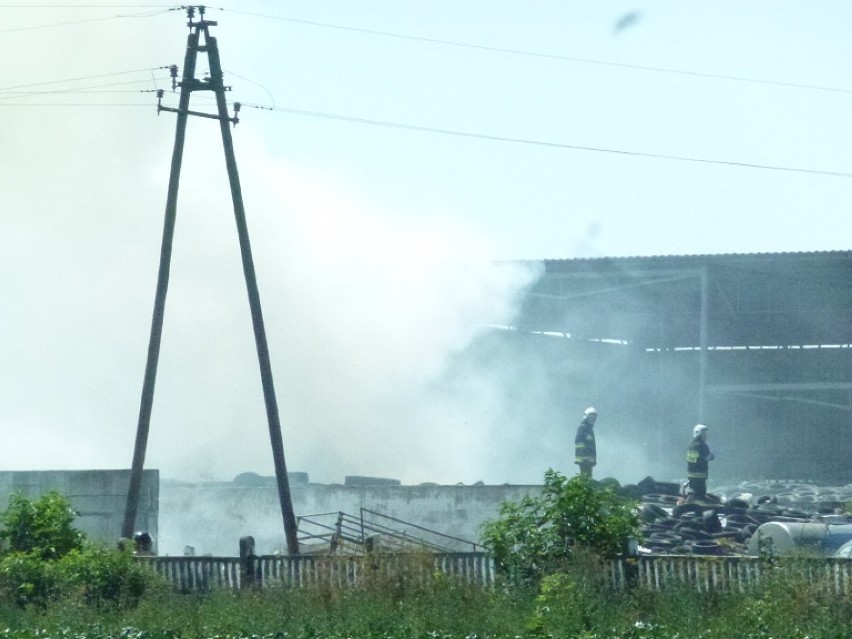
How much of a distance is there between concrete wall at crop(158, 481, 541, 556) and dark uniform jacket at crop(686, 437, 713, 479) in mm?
3285

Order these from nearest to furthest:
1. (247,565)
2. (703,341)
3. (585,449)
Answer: (247,565), (585,449), (703,341)

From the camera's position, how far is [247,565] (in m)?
13.3

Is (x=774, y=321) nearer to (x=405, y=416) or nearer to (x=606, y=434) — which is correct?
(x=606, y=434)

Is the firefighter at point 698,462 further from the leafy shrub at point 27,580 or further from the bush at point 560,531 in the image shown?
the leafy shrub at point 27,580

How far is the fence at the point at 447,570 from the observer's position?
1140 cm

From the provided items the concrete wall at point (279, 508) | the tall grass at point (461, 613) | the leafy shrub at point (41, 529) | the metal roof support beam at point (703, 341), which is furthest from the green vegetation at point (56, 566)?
the metal roof support beam at point (703, 341)

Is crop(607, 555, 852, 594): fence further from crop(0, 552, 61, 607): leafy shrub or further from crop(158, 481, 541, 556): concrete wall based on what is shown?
crop(158, 481, 541, 556): concrete wall

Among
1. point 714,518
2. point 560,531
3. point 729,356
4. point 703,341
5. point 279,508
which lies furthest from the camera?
point 729,356

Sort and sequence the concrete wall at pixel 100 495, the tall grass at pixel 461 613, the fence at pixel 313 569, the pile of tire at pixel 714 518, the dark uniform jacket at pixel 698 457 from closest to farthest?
the tall grass at pixel 461 613, the fence at pixel 313 569, the pile of tire at pixel 714 518, the concrete wall at pixel 100 495, the dark uniform jacket at pixel 698 457

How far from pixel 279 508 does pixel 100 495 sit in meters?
5.48

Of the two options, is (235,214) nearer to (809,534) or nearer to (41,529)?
(41,529)

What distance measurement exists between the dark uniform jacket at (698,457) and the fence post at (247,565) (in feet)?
37.4

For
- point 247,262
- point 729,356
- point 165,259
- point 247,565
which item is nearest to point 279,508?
point 247,262

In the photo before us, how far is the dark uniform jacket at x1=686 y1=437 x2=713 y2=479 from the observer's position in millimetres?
22406
